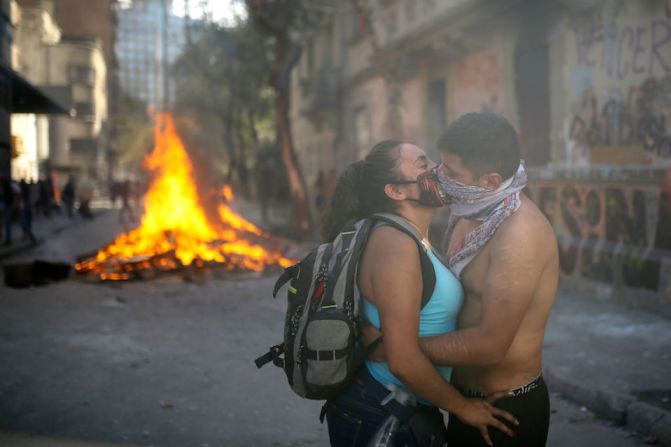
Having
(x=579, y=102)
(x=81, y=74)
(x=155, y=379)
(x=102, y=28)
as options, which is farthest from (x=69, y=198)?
(x=102, y=28)

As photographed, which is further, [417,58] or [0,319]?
[417,58]

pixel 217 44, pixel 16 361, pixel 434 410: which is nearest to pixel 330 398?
pixel 434 410

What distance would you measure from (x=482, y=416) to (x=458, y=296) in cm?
39

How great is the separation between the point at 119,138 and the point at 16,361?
287 feet

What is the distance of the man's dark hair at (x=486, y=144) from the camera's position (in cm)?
228

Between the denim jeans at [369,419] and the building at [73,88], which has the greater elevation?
the building at [73,88]

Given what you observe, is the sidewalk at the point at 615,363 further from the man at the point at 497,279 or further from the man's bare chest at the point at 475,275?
the man's bare chest at the point at 475,275

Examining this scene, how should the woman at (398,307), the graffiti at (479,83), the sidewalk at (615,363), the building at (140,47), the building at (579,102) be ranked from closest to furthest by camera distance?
1. the woman at (398,307)
2. the sidewalk at (615,363)
3. the building at (579,102)
4. the graffiti at (479,83)
5. the building at (140,47)

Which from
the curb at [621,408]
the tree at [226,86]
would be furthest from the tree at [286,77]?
the curb at [621,408]

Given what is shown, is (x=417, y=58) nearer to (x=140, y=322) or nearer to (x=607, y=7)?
(x=607, y=7)

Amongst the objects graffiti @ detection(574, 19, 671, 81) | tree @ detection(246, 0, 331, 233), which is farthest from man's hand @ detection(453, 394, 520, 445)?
tree @ detection(246, 0, 331, 233)

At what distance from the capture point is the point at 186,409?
5227 millimetres

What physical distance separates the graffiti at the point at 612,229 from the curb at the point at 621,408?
3558 mm

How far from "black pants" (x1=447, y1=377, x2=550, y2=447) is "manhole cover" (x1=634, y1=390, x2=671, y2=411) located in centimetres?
300
